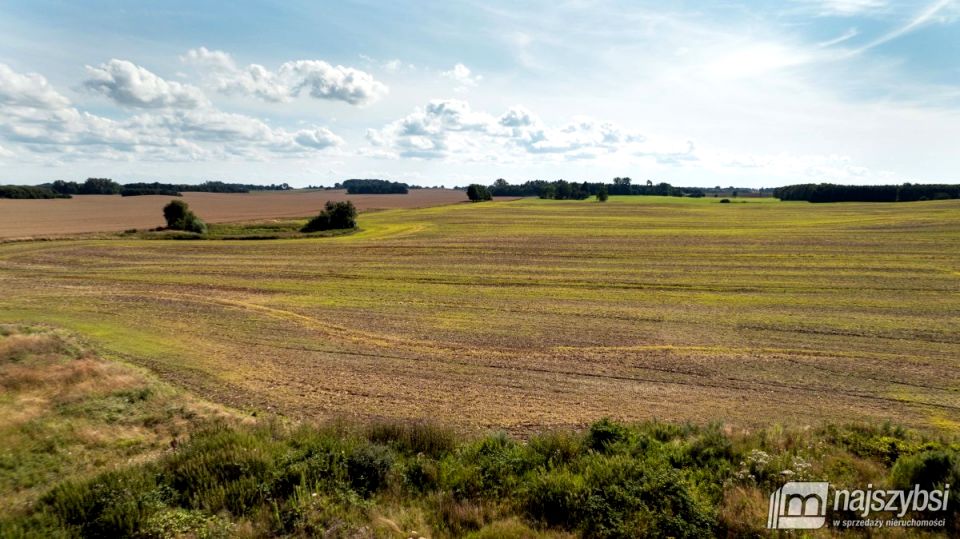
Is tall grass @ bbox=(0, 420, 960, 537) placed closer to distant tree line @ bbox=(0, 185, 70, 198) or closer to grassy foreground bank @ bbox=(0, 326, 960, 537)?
grassy foreground bank @ bbox=(0, 326, 960, 537)

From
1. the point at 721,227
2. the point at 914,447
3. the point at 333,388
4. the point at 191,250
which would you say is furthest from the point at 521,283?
the point at 721,227

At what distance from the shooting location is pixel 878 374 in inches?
678

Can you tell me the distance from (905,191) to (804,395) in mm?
161231

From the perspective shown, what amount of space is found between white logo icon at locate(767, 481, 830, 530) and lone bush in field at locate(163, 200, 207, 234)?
71.7 m

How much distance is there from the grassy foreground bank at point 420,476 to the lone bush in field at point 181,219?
2391 inches

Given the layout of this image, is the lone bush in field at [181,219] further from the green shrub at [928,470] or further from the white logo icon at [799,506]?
the green shrub at [928,470]

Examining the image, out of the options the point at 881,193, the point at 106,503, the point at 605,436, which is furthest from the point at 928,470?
the point at 881,193

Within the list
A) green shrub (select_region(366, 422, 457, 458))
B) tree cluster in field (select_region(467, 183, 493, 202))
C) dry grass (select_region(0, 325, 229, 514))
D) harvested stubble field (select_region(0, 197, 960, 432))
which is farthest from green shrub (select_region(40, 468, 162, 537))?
tree cluster in field (select_region(467, 183, 493, 202))

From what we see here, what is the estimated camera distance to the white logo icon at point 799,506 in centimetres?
782

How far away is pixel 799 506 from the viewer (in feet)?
27.1

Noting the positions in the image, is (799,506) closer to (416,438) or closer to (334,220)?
(416,438)

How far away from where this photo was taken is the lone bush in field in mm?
66812

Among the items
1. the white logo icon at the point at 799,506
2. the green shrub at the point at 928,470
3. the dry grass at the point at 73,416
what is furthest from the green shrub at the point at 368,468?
the green shrub at the point at 928,470

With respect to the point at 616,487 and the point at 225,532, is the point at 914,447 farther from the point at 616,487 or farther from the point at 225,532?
the point at 225,532
